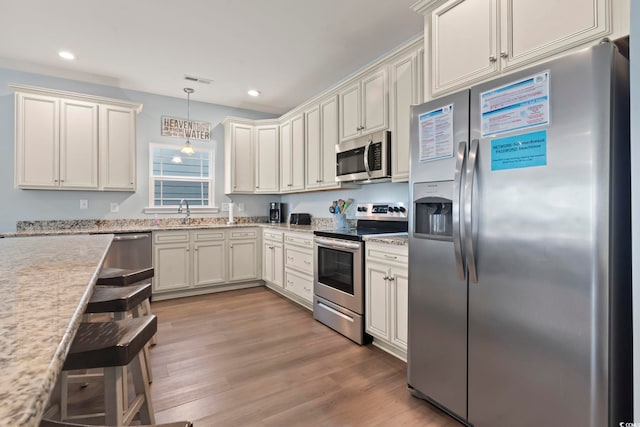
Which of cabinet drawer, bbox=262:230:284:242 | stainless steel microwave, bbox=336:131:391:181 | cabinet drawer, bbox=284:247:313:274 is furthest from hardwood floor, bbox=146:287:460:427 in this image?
stainless steel microwave, bbox=336:131:391:181

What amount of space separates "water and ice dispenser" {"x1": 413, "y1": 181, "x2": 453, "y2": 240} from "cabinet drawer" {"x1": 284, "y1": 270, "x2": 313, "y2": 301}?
1816mm

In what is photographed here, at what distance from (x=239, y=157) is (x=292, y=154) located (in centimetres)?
91

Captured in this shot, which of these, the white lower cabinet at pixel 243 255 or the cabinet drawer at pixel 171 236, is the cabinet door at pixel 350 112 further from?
the cabinet drawer at pixel 171 236

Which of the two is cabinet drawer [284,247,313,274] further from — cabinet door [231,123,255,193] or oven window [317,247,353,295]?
cabinet door [231,123,255,193]

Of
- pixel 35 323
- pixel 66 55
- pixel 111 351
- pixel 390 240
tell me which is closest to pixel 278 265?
pixel 390 240

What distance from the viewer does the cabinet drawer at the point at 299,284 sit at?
3.49 metres

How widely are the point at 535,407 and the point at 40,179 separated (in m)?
4.72

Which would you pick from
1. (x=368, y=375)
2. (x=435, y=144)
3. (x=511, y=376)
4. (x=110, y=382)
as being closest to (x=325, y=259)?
(x=368, y=375)

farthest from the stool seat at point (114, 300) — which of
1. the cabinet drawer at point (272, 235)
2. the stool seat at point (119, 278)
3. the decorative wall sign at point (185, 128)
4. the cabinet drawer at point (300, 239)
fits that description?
the decorative wall sign at point (185, 128)

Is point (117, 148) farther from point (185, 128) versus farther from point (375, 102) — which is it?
point (375, 102)

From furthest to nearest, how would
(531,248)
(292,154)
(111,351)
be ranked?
(292,154), (531,248), (111,351)

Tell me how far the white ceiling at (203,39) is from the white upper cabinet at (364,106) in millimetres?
418

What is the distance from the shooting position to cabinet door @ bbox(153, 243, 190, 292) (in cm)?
390

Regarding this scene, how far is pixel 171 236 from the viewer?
13.1 ft
